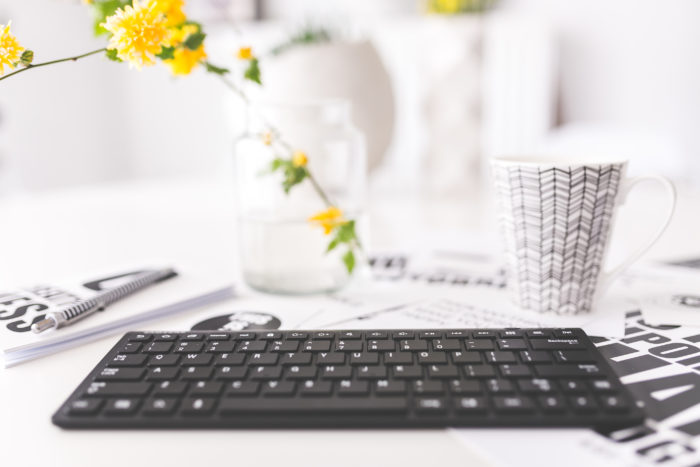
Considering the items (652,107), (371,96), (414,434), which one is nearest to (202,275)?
(414,434)

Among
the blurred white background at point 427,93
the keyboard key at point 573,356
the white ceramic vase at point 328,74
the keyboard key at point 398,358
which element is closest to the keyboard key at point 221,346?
the keyboard key at point 398,358

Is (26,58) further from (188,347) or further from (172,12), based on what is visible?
(188,347)

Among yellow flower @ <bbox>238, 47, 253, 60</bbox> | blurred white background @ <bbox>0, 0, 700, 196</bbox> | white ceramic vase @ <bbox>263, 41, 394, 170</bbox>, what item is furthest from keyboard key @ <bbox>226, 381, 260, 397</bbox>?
blurred white background @ <bbox>0, 0, 700, 196</bbox>

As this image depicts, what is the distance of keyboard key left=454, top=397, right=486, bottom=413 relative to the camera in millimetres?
325

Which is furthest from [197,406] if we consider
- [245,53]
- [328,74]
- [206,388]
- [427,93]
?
[427,93]

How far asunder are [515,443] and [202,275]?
0.38 m

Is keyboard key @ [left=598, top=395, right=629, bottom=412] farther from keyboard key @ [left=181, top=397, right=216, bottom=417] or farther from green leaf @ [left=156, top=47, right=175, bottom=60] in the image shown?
green leaf @ [left=156, top=47, right=175, bottom=60]

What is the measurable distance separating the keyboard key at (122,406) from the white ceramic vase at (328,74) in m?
0.63

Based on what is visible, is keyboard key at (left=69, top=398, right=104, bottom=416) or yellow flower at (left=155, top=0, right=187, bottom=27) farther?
yellow flower at (left=155, top=0, right=187, bottom=27)

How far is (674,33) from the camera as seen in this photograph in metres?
1.87

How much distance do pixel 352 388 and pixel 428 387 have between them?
0.14 feet

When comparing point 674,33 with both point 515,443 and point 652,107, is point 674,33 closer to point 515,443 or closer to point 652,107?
point 652,107

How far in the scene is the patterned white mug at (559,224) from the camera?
1.57 feet

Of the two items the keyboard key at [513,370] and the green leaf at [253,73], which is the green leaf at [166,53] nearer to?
the green leaf at [253,73]
